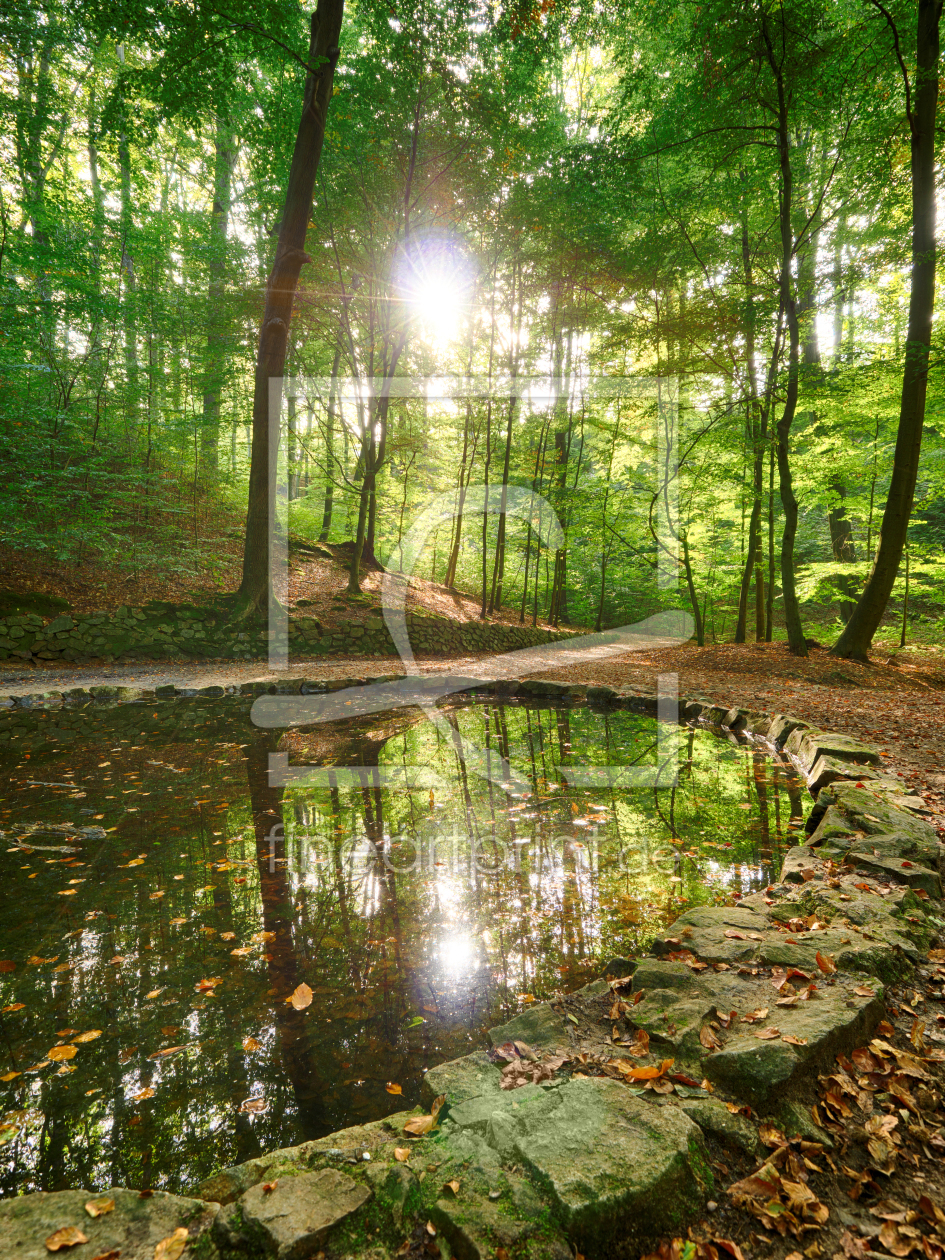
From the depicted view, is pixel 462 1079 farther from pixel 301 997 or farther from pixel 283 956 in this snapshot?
pixel 283 956

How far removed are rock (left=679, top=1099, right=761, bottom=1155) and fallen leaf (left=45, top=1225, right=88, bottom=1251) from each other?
1345 millimetres

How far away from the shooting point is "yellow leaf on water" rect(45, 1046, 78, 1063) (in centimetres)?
183

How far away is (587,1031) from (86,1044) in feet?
5.60

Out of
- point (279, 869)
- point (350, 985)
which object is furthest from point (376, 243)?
point (350, 985)

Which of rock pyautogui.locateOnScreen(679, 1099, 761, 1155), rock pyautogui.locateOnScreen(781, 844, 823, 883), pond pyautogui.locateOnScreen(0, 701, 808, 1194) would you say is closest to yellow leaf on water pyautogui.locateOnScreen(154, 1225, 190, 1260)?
pond pyautogui.locateOnScreen(0, 701, 808, 1194)

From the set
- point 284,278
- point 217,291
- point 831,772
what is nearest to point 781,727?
point 831,772

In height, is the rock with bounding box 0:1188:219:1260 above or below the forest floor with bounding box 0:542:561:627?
below

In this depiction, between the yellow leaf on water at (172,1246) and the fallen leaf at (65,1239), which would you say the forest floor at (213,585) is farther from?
the yellow leaf on water at (172,1246)

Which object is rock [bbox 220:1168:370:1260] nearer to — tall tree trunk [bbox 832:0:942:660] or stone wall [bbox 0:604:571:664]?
tall tree trunk [bbox 832:0:942:660]

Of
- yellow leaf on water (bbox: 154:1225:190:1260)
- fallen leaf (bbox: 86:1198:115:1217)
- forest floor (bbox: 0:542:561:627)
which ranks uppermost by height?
forest floor (bbox: 0:542:561:627)

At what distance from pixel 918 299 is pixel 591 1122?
10.1 m

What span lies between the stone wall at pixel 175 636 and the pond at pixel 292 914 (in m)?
4.65

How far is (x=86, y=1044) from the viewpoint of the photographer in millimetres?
1893

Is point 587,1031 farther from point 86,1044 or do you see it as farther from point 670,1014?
point 86,1044
